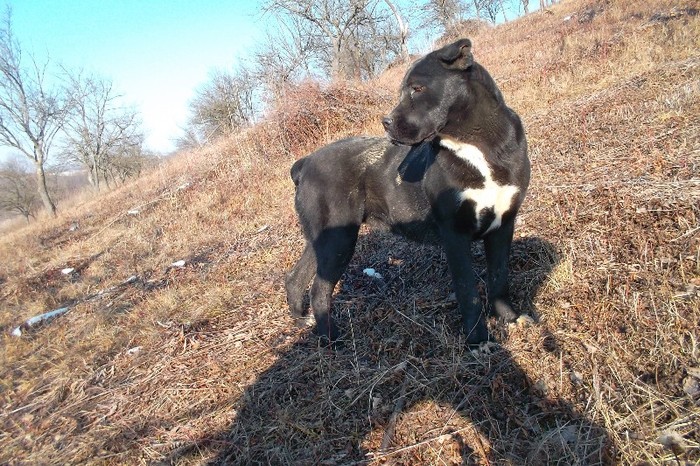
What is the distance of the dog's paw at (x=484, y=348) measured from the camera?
2932 mm

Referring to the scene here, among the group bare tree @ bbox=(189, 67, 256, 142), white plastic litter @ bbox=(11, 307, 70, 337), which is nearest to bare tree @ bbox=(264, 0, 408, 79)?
bare tree @ bbox=(189, 67, 256, 142)

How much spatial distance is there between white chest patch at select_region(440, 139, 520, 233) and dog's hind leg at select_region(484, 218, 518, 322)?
0.21 m

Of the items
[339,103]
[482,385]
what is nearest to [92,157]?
[339,103]

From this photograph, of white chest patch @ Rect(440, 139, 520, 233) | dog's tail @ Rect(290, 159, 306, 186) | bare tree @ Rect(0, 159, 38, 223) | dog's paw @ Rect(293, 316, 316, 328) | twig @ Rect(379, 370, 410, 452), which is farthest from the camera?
bare tree @ Rect(0, 159, 38, 223)

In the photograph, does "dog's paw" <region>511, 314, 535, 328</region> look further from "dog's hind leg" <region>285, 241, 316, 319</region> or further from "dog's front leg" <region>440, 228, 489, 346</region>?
"dog's hind leg" <region>285, 241, 316, 319</region>

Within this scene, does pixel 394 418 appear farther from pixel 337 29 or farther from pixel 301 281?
pixel 337 29

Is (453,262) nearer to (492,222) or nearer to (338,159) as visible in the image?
(492,222)

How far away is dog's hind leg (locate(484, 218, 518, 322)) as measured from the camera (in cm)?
311

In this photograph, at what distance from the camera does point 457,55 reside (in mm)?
2941

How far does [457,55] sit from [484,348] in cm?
210

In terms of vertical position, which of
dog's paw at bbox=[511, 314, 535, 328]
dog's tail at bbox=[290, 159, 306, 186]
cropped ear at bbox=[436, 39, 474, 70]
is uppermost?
cropped ear at bbox=[436, 39, 474, 70]

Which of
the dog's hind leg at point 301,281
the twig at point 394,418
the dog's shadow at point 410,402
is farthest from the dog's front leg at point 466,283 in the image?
the dog's hind leg at point 301,281

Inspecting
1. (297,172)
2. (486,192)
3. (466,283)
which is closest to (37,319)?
(297,172)

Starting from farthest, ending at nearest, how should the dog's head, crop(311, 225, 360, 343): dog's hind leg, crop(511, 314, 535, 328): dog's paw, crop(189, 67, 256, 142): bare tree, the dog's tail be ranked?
crop(189, 67, 256, 142): bare tree
the dog's tail
crop(311, 225, 360, 343): dog's hind leg
crop(511, 314, 535, 328): dog's paw
the dog's head
